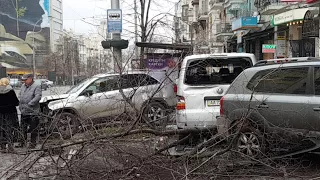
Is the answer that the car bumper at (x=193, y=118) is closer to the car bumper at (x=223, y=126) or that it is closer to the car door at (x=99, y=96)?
the car bumper at (x=223, y=126)

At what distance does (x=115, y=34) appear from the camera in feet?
40.1

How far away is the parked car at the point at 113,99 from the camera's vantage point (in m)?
6.67

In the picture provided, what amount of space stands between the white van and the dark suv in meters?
1.25

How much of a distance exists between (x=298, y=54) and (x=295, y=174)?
18249mm

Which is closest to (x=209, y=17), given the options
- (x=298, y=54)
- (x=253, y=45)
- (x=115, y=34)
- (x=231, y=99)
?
(x=253, y=45)

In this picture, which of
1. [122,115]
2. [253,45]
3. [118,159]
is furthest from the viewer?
[253,45]

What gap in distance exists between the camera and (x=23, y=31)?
10906 centimetres

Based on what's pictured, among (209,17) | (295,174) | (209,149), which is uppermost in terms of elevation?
(209,17)

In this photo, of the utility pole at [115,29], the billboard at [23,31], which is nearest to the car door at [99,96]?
the utility pole at [115,29]

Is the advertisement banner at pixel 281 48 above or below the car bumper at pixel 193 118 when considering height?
above

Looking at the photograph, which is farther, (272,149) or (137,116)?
(137,116)

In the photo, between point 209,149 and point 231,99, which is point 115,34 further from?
point 209,149

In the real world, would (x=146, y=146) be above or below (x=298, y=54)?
below

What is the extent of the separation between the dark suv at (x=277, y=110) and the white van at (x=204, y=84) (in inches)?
49.3
